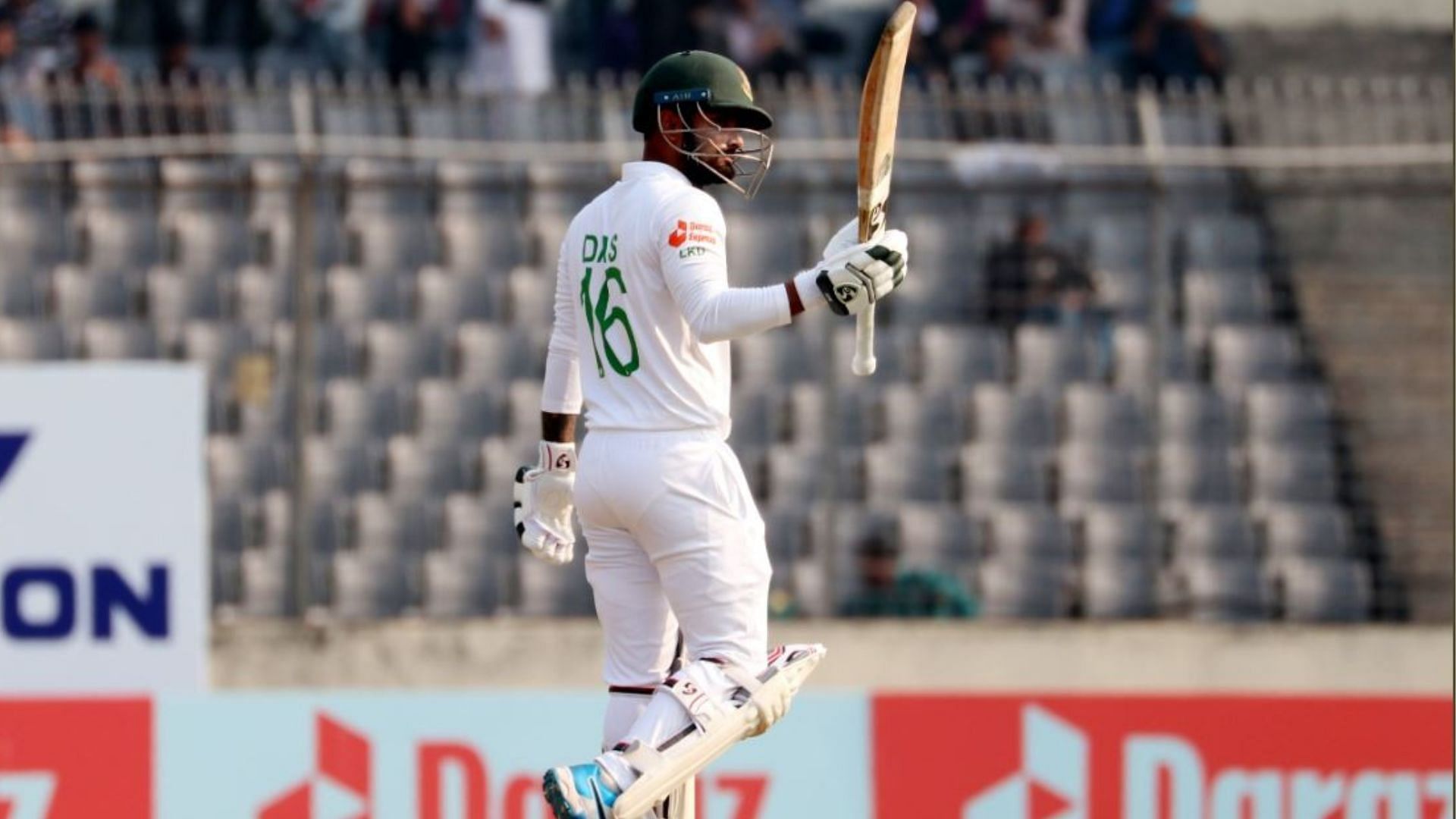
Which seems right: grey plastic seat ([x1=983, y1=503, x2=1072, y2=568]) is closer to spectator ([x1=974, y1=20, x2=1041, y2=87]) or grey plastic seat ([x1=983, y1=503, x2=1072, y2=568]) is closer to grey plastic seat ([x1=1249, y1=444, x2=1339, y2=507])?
grey plastic seat ([x1=1249, y1=444, x2=1339, y2=507])

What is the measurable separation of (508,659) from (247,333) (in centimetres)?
183

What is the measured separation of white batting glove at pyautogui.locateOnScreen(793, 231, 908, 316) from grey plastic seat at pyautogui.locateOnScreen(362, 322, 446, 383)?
5.59 metres

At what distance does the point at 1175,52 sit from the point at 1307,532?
3.22 metres

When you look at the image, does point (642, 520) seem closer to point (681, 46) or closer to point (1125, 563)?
point (1125, 563)

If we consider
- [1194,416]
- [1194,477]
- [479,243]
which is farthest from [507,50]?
[1194,477]

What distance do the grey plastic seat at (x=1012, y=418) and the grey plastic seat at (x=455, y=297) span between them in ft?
7.05

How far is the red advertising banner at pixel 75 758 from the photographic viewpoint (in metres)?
8.60

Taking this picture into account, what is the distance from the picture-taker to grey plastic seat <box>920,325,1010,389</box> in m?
11.9

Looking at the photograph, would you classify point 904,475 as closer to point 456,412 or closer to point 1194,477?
point 1194,477

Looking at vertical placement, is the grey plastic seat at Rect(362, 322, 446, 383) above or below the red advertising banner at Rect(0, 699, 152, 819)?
above

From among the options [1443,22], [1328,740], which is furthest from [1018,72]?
[1328,740]

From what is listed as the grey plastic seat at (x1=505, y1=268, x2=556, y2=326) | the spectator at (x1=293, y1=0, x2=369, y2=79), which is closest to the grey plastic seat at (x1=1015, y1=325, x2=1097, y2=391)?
the grey plastic seat at (x1=505, y1=268, x2=556, y2=326)

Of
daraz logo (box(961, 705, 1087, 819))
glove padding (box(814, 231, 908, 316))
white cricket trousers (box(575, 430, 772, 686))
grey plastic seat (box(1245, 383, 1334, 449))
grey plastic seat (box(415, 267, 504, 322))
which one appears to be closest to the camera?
glove padding (box(814, 231, 908, 316))

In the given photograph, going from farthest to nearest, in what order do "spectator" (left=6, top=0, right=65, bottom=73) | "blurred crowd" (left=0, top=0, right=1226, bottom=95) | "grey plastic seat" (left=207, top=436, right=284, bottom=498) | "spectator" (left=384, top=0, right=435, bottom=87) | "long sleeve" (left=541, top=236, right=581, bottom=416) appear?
1. "blurred crowd" (left=0, top=0, right=1226, bottom=95)
2. "spectator" (left=384, top=0, right=435, bottom=87)
3. "spectator" (left=6, top=0, right=65, bottom=73)
4. "grey plastic seat" (left=207, top=436, right=284, bottom=498)
5. "long sleeve" (left=541, top=236, right=581, bottom=416)
